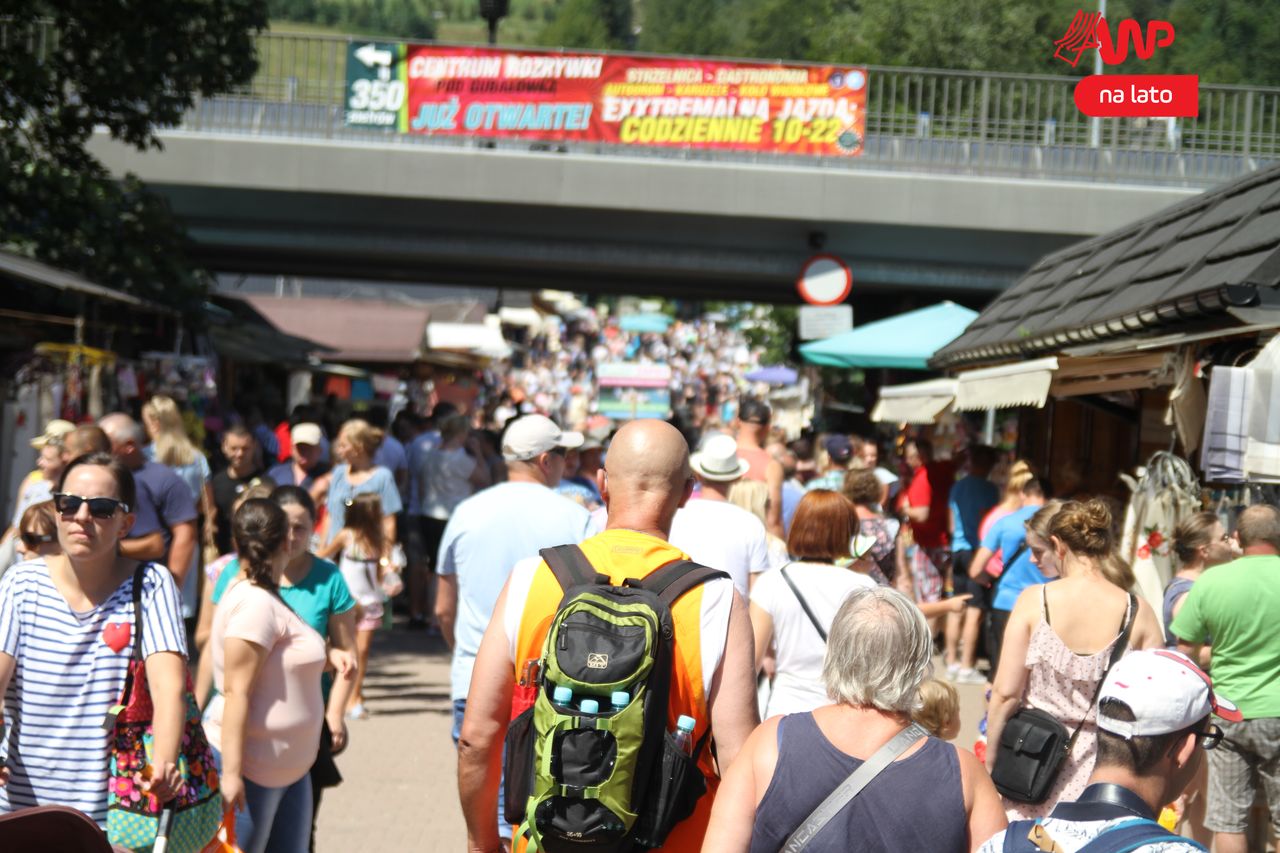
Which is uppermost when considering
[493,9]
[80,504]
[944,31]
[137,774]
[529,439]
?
[944,31]

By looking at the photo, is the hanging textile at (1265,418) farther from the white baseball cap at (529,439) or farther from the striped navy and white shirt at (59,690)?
the striped navy and white shirt at (59,690)

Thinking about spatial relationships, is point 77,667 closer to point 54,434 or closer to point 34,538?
point 34,538

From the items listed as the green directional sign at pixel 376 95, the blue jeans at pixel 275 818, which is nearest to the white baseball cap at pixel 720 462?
the blue jeans at pixel 275 818

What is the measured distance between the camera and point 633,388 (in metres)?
35.2

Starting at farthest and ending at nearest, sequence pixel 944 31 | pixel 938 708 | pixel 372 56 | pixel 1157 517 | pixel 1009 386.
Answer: pixel 944 31
pixel 372 56
pixel 1009 386
pixel 1157 517
pixel 938 708

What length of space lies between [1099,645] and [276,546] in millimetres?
2844

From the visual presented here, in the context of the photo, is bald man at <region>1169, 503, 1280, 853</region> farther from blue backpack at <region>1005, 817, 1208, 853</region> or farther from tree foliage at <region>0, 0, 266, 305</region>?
tree foliage at <region>0, 0, 266, 305</region>

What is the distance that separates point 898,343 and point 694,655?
11537 millimetres

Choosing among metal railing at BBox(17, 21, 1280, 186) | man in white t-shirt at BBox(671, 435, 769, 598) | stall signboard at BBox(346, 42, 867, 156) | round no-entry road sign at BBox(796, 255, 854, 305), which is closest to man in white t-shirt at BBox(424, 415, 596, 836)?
man in white t-shirt at BBox(671, 435, 769, 598)

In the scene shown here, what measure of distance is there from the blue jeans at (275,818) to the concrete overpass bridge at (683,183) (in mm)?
14989

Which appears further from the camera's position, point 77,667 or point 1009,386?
point 1009,386

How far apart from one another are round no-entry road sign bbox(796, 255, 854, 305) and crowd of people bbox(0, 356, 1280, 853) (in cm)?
892

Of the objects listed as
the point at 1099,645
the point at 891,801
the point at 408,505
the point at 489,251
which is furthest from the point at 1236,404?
the point at 489,251

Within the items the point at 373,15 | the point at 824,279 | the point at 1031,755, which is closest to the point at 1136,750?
the point at 1031,755
